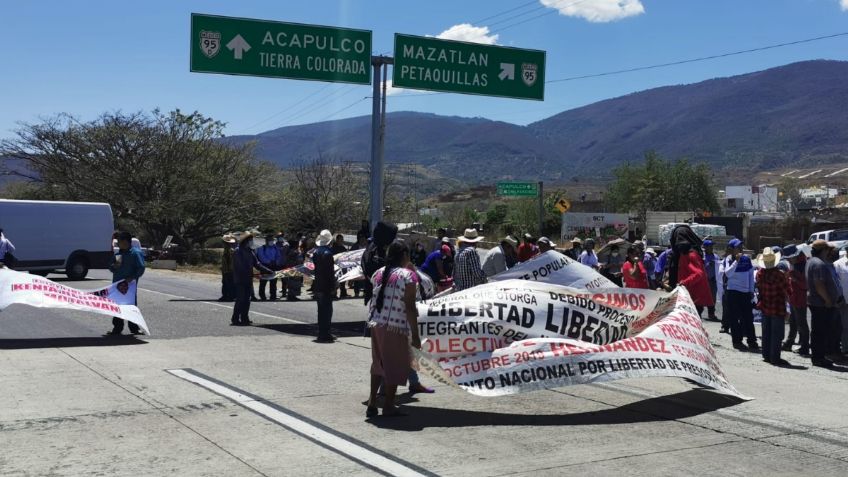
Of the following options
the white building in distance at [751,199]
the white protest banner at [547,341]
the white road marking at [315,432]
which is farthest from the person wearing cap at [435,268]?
the white building in distance at [751,199]

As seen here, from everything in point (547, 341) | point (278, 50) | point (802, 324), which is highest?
point (278, 50)

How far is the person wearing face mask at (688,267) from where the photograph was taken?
44.2 ft

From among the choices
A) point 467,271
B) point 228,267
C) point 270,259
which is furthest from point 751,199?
point 467,271

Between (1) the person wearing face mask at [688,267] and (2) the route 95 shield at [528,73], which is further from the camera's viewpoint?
(2) the route 95 shield at [528,73]

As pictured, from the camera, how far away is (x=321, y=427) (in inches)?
296

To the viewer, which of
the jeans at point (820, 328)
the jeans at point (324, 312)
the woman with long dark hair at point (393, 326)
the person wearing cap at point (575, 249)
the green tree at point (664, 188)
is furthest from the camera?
the green tree at point (664, 188)

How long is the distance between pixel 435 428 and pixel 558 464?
146cm

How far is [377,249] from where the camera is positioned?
11555 millimetres

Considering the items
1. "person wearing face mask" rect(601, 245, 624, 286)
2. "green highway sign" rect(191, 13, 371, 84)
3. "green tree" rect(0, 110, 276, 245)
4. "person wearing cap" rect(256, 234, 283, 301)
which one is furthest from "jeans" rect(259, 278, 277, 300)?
"green tree" rect(0, 110, 276, 245)

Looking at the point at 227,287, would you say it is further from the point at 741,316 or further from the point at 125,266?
the point at 741,316

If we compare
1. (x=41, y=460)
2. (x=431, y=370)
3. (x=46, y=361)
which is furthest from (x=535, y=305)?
(x=46, y=361)

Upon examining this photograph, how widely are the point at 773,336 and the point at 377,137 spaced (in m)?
9.25

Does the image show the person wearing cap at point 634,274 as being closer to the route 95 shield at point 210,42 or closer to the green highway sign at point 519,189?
the route 95 shield at point 210,42

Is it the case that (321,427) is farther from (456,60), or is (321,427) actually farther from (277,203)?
(277,203)
